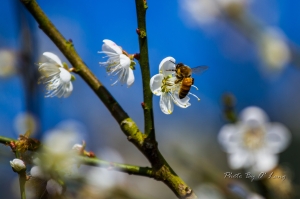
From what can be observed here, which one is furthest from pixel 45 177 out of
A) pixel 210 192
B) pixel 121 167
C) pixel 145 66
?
pixel 210 192

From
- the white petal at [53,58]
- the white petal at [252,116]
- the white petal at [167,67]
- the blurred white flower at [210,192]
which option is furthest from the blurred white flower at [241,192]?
the white petal at [252,116]

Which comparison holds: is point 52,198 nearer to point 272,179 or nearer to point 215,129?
point 272,179

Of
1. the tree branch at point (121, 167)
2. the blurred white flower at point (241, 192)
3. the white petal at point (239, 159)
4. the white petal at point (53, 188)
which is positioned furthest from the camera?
the white petal at point (239, 159)

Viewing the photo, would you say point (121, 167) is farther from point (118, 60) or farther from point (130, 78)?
point (118, 60)

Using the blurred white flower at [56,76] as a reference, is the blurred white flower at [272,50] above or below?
above

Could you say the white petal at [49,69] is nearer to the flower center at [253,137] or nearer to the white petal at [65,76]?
the white petal at [65,76]

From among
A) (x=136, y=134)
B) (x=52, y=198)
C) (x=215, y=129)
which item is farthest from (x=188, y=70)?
(x=215, y=129)

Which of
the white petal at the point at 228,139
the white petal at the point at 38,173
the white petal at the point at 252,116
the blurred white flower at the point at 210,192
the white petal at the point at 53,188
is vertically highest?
the white petal at the point at 252,116
